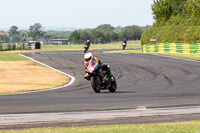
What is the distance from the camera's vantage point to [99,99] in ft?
43.2

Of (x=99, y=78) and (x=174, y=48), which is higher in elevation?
(x=99, y=78)

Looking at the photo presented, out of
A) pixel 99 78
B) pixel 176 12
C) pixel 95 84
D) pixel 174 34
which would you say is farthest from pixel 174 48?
pixel 95 84

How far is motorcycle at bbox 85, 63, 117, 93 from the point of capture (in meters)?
15.5

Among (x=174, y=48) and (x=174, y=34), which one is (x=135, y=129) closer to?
(x=174, y=48)

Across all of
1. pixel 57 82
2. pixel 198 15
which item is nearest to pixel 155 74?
pixel 57 82

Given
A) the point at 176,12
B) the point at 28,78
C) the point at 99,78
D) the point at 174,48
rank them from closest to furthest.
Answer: the point at 99,78 < the point at 28,78 < the point at 174,48 < the point at 176,12

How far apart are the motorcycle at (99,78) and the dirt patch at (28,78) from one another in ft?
10.9

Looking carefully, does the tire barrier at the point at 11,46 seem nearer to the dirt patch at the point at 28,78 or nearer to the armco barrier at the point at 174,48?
the armco barrier at the point at 174,48

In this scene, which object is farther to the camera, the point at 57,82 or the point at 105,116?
the point at 57,82

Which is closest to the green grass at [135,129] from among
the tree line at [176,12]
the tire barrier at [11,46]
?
the tree line at [176,12]

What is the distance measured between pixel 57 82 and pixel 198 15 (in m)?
33.3

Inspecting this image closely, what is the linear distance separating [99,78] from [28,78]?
8.84 metres

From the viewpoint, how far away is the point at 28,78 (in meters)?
23.9

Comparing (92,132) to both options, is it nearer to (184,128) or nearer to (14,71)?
(184,128)
